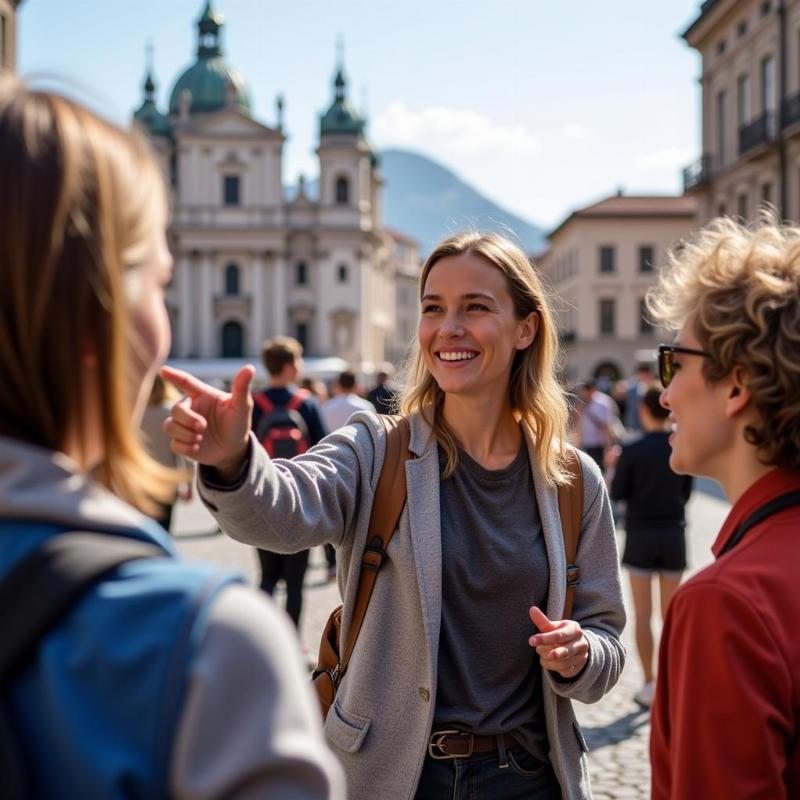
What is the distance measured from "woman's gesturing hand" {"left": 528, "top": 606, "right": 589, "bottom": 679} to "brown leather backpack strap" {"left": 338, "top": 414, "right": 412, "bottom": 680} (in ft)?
1.29

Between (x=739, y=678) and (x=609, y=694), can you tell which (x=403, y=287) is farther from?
(x=739, y=678)

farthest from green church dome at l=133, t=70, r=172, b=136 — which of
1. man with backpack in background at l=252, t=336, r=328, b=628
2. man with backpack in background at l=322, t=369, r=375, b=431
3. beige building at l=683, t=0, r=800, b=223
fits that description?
man with backpack in background at l=252, t=336, r=328, b=628

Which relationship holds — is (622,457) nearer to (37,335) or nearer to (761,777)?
(761,777)

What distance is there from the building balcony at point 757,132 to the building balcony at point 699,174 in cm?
392

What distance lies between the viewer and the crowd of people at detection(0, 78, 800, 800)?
3.46 feet

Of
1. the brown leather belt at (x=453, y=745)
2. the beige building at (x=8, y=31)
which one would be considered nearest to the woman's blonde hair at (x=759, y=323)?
the brown leather belt at (x=453, y=745)

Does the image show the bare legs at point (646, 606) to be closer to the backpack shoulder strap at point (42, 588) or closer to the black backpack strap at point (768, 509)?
the black backpack strap at point (768, 509)

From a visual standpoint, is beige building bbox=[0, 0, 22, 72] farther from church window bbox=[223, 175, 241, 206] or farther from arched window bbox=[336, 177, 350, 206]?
arched window bbox=[336, 177, 350, 206]

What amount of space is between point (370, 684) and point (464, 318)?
961 millimetres

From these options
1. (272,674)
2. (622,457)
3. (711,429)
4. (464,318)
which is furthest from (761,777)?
(622,457)

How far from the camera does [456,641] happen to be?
2.56 m

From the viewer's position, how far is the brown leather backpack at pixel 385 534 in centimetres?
260

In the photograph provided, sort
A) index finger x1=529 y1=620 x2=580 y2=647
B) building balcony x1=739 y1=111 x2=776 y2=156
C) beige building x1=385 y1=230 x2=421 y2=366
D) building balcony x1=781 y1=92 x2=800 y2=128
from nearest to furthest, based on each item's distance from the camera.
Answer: index finger x1=529 y1=620 x2=580 y2=647 → building balcony x1=781 y1=92 x2=800 y2=128 → building balcony x1=739 y1=111 x2=776 y2=156 → beige building x1=385 y1=230 x2=421 y2=366

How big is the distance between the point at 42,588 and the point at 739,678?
3.36 feet
